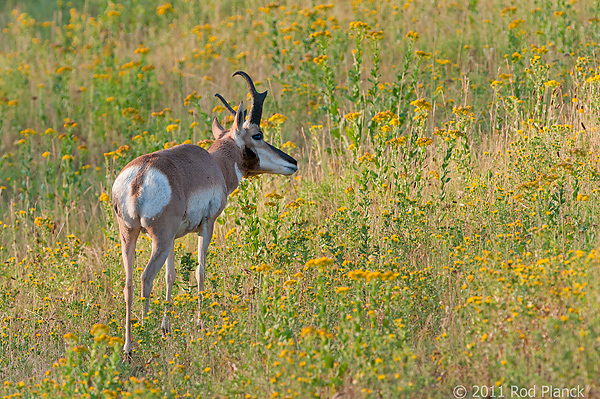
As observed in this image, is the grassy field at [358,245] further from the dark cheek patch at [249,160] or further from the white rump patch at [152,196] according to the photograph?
the white rump patch at [152,196]

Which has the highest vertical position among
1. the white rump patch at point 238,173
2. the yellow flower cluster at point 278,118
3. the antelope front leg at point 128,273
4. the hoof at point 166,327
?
the yellow flower cluster at point 278,118

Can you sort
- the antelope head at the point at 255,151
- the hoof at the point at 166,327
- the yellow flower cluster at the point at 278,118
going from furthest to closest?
the yellow flower cluster at the point at 278,118
the antelope head at the point at 255,151
the hoof at the point at 166,327

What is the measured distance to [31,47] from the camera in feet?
53.6

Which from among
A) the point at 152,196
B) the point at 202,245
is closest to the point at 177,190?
the point at 152,196

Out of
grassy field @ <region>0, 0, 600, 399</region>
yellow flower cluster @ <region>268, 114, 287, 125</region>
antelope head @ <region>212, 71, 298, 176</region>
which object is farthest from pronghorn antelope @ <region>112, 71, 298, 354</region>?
yellow flower cluster @ <region>268, 114, 287, 125</region>

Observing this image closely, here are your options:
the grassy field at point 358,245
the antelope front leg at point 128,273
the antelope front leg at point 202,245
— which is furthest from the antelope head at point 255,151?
the antelope front leg at point 128,273

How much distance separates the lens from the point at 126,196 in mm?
5707

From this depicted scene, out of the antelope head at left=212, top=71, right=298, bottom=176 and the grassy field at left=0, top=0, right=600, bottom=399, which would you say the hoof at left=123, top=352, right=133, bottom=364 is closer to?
the grassy field at left=0, top=0, right=600, bottom=399

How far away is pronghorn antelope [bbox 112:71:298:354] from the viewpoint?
569cm

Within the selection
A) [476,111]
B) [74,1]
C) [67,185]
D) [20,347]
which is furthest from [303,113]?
[74,1]

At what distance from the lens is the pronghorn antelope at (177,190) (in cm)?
569

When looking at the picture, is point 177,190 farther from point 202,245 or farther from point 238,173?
point 238,173

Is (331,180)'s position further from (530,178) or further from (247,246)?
(530,178)

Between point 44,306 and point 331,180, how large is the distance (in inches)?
153
